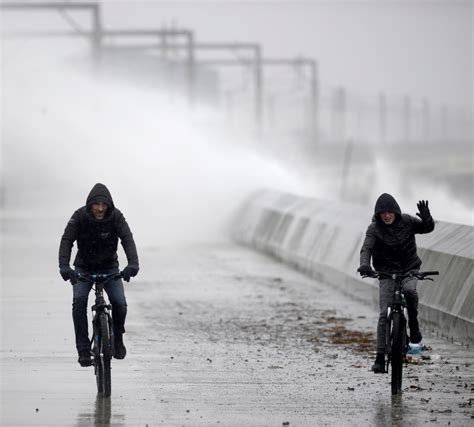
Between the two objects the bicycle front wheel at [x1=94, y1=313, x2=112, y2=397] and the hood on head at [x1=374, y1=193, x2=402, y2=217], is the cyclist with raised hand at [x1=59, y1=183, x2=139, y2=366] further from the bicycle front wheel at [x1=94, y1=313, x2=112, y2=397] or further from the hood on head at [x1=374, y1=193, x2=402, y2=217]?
the hood on head at [x1=374, y1=193, x2=402, y2=217]

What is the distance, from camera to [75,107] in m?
53.0

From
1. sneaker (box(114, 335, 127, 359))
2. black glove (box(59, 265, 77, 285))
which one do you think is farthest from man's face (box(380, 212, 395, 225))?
black glove (box(59, 265, 77, 285))

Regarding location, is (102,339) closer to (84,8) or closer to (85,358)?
(85,358)

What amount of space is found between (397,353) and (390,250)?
805mm

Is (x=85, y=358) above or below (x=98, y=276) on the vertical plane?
below

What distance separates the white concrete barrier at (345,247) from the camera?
541 inches

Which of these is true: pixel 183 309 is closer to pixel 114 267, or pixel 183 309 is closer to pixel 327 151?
pixel 114 267

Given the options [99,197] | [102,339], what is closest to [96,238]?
[99,197]

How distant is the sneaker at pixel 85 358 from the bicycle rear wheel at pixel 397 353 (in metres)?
2.24

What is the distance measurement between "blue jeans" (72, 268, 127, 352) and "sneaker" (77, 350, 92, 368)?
30mm

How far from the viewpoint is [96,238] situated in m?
10.8

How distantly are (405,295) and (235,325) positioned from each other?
14.9 ft

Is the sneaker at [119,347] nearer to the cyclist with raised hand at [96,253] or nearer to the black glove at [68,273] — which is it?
the cyclist with raised hand at [96,253]

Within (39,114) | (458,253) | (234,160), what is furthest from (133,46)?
(458,253)
